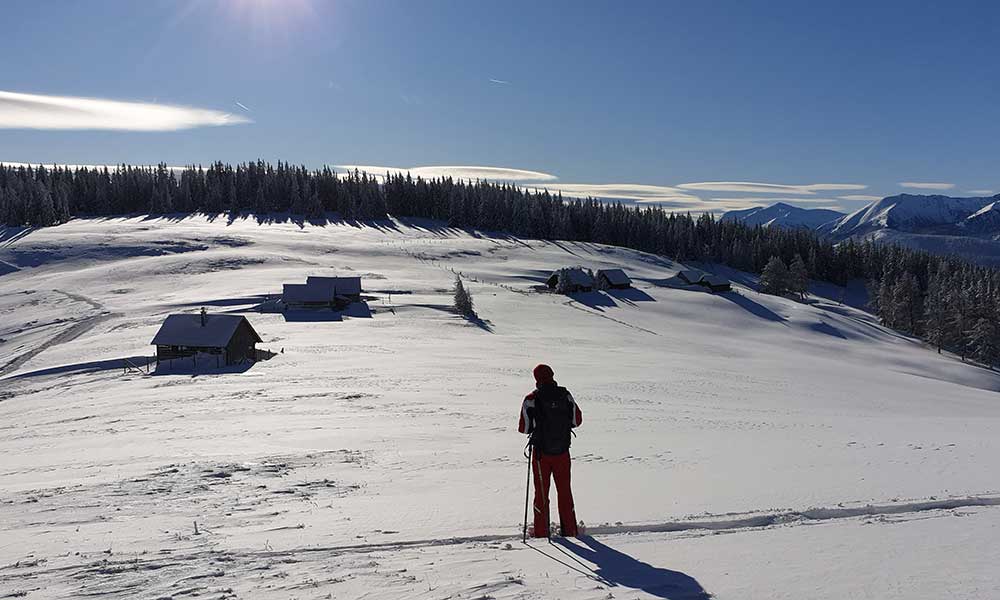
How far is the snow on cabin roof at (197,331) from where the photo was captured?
37.1 metres

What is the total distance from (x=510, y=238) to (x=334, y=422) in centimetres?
11024

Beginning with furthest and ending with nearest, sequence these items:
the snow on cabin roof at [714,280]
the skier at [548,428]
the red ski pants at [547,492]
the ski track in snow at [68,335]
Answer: the snow on cabin roof at [714,280] → the ski track in snow at [68,335] → the skier at [548,428] → the red ski pants at [547,492]

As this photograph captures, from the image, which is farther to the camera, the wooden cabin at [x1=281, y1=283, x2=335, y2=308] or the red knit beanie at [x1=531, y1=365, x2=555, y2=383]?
the wooden cabin at [x1=281, y1=283, x2=335, y2=308]

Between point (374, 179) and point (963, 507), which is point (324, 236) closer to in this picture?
point (374, 179)

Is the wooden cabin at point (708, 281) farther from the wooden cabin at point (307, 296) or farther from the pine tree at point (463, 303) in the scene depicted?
the wooden cabin at point (307, 296)

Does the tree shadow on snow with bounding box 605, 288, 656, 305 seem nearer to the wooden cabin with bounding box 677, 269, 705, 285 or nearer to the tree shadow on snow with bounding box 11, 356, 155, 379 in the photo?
the wooden cabin with bounding box 677, 269, 705, 285

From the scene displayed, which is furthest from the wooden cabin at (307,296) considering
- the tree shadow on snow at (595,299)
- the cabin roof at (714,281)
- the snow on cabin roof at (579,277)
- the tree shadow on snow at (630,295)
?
the cabin roof at (714,281)

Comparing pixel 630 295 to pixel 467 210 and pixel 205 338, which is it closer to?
pixel 205 338

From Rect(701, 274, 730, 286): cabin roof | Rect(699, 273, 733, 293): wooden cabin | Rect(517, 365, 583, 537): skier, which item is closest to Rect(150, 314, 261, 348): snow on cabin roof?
Rect(517, 365, 583, 537): skier

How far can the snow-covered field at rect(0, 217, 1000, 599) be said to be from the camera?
21.2ft

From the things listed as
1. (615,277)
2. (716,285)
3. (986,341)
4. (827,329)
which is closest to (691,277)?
(716,285)

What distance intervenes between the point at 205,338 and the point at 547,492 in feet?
115

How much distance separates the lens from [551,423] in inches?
333

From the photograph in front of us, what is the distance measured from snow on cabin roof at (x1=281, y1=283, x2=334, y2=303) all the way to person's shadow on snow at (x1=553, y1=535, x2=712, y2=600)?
5481 centimetres
